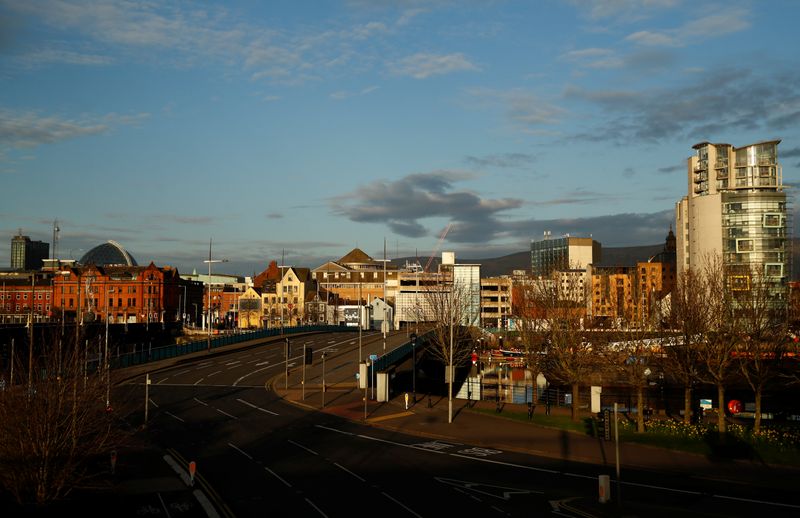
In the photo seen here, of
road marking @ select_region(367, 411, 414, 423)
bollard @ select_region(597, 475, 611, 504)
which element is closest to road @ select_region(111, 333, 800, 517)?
road marking @ select_region(367, 411, 414, 423)

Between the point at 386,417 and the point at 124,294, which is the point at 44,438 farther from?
the point at 124,294

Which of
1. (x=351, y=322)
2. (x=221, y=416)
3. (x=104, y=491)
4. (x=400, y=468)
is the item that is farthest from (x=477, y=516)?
(x=351, y=322)

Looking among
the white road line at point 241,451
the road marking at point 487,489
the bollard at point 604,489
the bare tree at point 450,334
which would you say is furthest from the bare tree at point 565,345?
the white road line at point 241,451

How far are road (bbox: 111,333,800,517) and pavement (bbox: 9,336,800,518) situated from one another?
616mm

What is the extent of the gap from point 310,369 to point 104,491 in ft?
155

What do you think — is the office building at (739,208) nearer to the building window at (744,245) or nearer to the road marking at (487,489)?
the building window at (744,245)

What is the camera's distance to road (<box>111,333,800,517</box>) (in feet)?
89.1

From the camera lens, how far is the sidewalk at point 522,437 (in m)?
33.7

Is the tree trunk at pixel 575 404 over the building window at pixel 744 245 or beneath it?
beneath

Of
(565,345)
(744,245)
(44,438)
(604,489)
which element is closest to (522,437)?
(565,345)

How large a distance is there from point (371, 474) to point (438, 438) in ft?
34.7

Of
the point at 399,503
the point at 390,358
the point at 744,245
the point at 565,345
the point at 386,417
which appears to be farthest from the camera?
the point at 744,245

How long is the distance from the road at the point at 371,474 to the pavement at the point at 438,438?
2.02 feet

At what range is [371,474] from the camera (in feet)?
107
